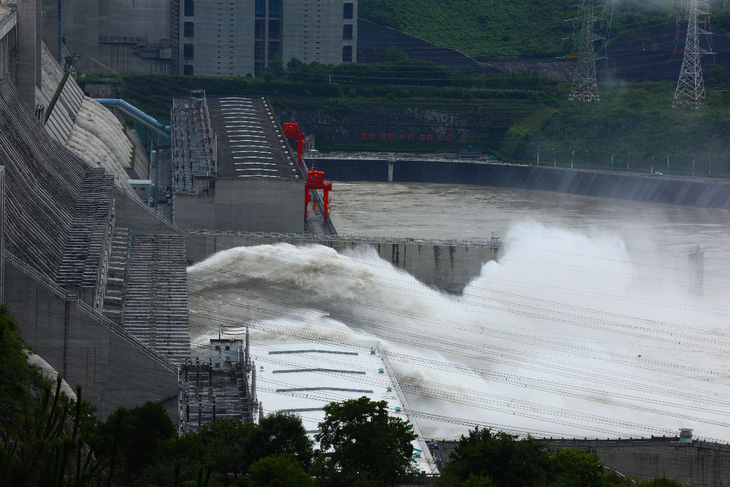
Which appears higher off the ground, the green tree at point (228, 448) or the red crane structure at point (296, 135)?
the red crane structure at point (296, 135)

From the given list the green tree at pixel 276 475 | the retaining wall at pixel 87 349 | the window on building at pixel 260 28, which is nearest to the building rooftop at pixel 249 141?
the retaining wall at pixel 87 349

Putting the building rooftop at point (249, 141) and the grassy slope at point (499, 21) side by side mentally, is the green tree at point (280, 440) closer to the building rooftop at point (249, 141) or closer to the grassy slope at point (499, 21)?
the building rooftop at point (249, 141)

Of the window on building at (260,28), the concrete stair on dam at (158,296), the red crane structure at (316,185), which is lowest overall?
the concrete stair on dam at (158,296)

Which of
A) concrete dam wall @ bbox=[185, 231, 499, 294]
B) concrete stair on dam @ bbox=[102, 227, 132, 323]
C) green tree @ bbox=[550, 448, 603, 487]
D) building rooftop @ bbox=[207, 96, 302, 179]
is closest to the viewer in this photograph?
green tree @ bbox=[550, 448, 603, 487]

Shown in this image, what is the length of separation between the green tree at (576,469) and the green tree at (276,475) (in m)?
4.50

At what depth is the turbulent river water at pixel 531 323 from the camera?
40.1 meters

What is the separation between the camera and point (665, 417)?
131 ft

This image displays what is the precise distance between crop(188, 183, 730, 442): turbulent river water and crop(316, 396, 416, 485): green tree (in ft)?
32.7

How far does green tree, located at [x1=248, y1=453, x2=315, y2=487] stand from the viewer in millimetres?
22531

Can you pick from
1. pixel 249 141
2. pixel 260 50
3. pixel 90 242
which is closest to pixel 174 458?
pixel 90 242

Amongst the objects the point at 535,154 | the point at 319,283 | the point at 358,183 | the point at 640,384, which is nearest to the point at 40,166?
the point at 319,283

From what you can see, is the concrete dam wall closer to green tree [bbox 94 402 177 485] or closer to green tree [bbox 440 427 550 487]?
green tree [bbox 440 427 550 487]

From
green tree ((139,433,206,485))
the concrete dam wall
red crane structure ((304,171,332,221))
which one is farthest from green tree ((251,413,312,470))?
red crane structure ((304,171,332,221))

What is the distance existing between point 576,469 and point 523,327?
23978 millimetres
